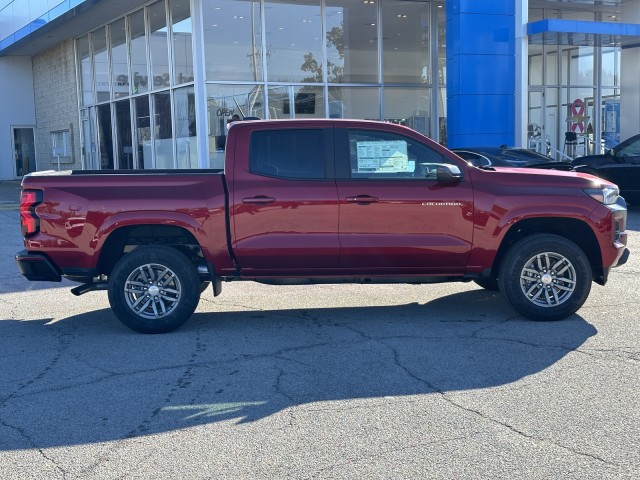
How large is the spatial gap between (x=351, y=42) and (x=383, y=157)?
15590 mm

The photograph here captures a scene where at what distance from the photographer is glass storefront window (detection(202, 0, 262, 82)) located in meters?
20.5

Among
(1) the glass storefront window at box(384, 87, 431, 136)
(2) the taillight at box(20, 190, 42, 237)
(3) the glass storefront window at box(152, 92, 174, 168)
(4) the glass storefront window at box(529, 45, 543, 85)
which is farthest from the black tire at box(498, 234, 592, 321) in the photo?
(4) the glass storefront window at box(529, 45, 543, 85)

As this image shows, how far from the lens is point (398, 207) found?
23.9ft

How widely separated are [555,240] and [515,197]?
0.59 metres

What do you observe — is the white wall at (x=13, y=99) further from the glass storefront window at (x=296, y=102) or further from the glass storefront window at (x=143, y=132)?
the glass storefront window at (x=296, y=102)

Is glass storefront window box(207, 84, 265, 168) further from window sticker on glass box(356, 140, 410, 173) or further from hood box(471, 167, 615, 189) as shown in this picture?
hood box(471, 167, 615, 189)

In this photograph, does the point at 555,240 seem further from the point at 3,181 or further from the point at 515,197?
the point at 3,181

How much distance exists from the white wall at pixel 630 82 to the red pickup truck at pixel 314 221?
1817 cm

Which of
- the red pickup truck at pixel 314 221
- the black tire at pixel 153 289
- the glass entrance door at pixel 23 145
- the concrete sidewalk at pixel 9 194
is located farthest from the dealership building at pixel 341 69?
the black tire at pixel 153 289

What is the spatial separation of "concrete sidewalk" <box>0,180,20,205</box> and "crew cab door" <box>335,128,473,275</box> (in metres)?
16.7

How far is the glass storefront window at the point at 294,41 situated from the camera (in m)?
21.2

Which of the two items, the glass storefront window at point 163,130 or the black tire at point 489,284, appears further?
the glass storefront window at point 163,130

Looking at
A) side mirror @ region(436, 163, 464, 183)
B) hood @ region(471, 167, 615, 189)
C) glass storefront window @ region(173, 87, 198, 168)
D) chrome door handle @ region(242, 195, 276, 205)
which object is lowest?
chrome door handle @ region(242, 195, 276, 205)

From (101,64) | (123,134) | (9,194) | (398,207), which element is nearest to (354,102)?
(123,134)
